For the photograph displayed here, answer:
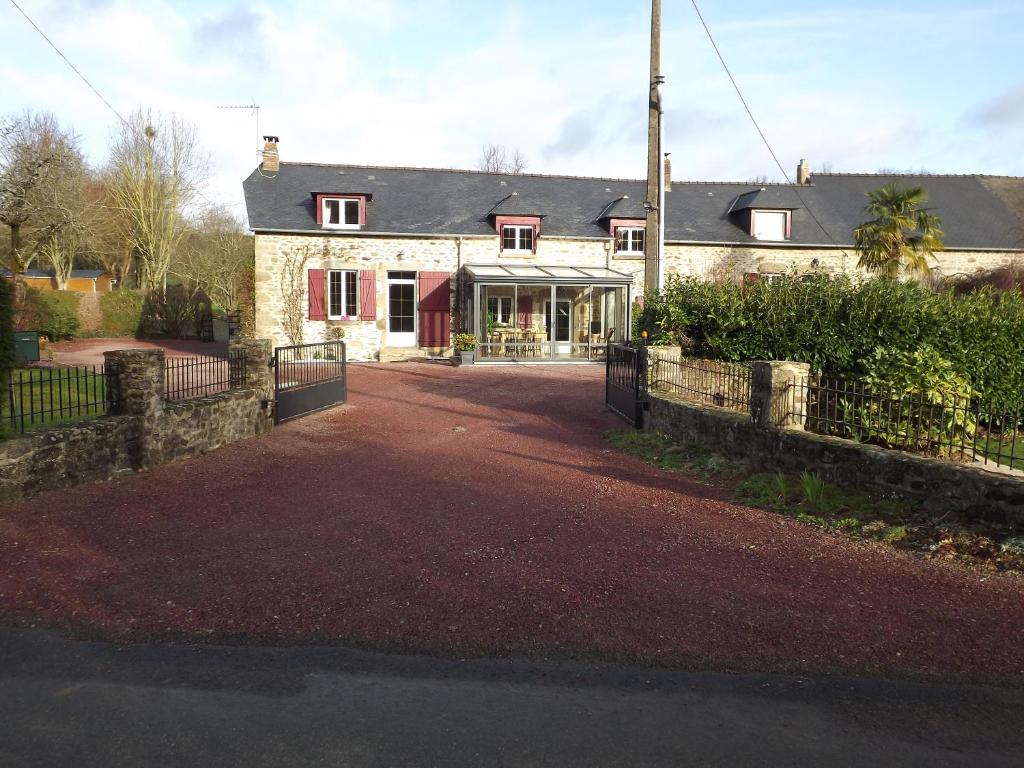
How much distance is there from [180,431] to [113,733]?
20.8ft

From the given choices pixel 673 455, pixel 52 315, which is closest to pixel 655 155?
pixel 673 455

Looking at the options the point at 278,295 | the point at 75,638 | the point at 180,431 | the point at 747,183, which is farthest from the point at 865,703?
the point at 747,183

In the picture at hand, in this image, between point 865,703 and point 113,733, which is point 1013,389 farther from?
point 113,733

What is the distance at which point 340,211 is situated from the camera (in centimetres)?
2370

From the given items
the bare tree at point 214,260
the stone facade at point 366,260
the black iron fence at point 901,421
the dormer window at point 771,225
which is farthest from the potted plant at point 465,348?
the bare tree at point 214,260

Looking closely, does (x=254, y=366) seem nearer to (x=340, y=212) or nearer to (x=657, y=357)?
(x=657, y=357)

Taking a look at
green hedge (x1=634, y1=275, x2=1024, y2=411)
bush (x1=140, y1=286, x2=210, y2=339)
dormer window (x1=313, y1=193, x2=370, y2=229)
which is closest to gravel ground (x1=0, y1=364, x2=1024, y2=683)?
green hedge (x1=634, y1=275, x2=1024, y2=411)

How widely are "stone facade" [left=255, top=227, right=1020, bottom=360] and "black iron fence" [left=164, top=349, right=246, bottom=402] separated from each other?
12123 millimetres

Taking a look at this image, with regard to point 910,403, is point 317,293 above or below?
above

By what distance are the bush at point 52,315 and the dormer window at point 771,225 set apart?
2372 cm

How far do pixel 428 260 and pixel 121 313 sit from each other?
48.0 ft

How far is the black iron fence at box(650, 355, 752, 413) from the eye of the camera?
10.2 m

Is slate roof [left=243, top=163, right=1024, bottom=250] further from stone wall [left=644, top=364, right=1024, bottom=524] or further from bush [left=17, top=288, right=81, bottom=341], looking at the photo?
stone wall [left=644, top=364, right=1024, bottom=524]

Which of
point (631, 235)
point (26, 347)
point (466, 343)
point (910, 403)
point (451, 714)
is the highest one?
point (631, 235)
